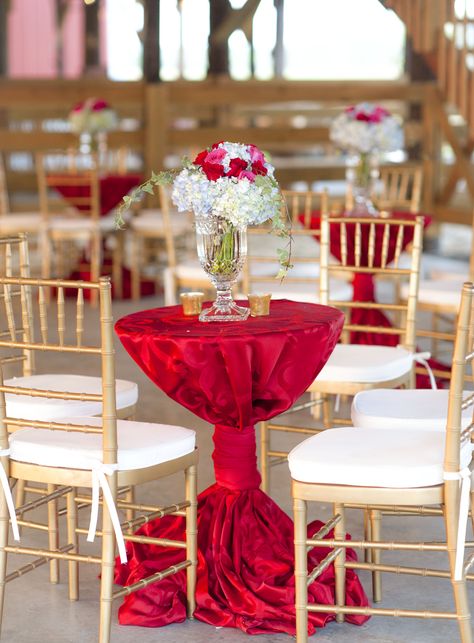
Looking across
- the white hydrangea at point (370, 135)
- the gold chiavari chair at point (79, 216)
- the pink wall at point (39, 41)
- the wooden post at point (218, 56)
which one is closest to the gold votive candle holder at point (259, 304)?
the white hydrangea at point (370, 135)

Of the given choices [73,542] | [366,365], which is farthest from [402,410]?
[73,542]

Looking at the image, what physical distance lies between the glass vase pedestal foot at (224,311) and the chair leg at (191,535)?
419 millimetres

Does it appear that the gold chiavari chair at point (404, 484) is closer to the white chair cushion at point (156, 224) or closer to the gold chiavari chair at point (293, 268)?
the gold chiavari chair at point (293, 268)

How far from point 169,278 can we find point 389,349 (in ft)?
7.27

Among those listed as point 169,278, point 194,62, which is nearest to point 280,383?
point 169,278

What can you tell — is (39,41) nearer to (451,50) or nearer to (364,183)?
(451,50)

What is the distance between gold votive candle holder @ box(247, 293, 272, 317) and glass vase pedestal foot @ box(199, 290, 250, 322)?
3cm

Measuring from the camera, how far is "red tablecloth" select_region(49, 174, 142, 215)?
303 inches

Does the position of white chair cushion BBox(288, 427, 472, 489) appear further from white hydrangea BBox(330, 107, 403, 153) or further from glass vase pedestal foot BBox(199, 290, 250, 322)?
white hydrangea BBox(330, 107, 403, 153)

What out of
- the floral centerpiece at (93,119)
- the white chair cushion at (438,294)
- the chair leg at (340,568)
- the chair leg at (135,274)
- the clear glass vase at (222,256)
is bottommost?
the chair leg at (340,568)

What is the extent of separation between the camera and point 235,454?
123 inches

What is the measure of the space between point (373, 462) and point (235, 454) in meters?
0.62

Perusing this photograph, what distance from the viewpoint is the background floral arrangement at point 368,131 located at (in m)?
5.74

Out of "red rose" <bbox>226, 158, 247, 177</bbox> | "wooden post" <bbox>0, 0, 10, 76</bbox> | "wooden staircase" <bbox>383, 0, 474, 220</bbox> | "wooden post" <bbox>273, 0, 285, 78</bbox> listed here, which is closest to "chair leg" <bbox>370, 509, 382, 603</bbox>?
"red rose" <bbox>226, 158, 247, 177</bbox>
